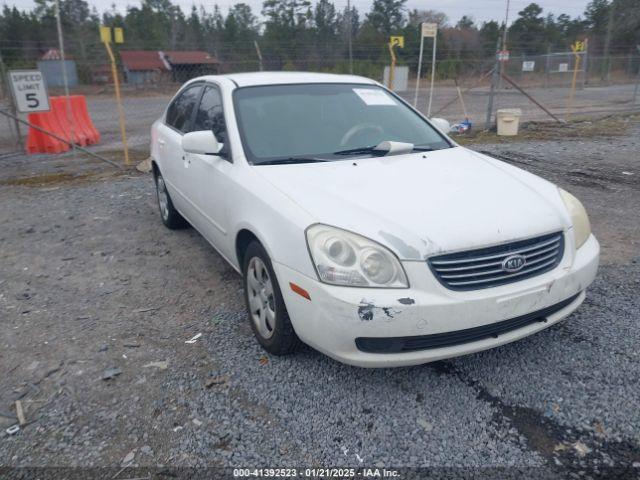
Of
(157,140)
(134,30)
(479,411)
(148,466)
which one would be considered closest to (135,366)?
(148,466)

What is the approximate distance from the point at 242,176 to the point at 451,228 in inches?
54.8

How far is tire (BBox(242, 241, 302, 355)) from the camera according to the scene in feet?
9.43

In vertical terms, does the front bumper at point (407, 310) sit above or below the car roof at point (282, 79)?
below

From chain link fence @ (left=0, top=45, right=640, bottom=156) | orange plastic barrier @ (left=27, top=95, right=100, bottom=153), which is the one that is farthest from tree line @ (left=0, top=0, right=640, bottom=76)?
orange plastic barrier @ (left=27, top=95, right=100, bottom=153)

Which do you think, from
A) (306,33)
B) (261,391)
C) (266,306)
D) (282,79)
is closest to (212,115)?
(282,79)

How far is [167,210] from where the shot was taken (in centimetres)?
549

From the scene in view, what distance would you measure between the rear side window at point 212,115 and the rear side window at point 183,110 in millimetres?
196

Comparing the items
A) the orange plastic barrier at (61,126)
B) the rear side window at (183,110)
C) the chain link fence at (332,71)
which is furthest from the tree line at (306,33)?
the rear side window at (183,110)

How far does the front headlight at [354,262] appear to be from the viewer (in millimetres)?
2471

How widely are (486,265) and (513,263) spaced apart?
0.15 m

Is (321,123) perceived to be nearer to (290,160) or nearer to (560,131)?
(290,160)

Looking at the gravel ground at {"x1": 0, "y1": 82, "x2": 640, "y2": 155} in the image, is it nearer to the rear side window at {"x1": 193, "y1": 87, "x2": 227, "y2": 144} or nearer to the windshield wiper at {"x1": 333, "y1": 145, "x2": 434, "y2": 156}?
the rear side window at {"x1": 193, "y1": 87, "x2": 227, "y2": 144}

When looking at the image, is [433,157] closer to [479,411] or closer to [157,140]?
[479,411]

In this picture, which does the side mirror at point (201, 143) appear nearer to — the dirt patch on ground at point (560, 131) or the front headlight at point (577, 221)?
the front headlight at point (577, 221)
